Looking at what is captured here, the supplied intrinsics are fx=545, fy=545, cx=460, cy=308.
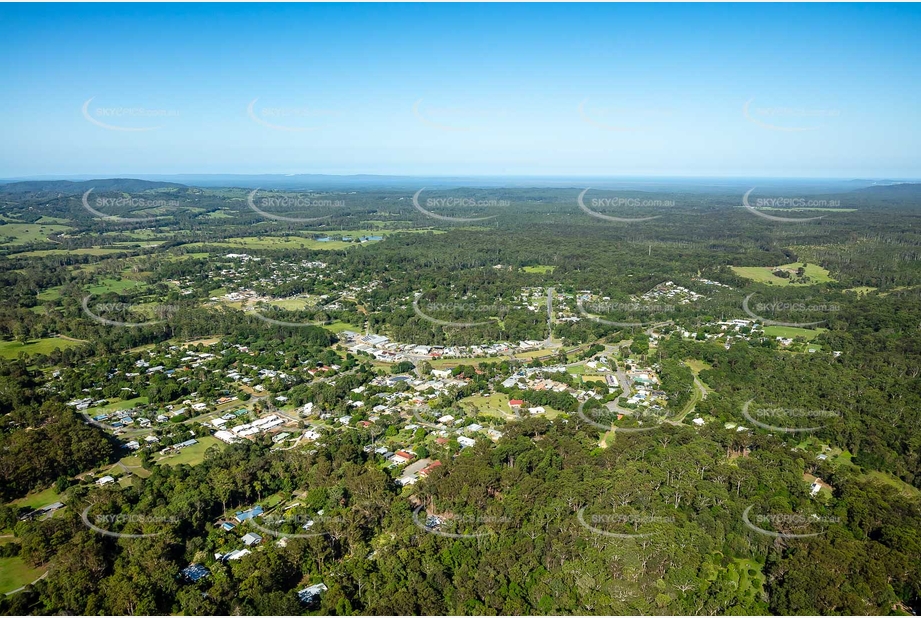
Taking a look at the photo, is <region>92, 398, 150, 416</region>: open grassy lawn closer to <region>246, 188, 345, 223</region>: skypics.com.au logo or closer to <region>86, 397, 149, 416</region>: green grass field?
<region>86, 397, 149, 416</region>: green grass field

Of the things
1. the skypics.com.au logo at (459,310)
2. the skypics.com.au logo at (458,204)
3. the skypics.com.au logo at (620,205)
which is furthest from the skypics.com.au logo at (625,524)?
the skypics.com.au logo at (458,204)

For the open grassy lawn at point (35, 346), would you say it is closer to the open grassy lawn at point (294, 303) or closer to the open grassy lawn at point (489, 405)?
the open grassy lawn at point (294, 303)

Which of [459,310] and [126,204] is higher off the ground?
[126,204]

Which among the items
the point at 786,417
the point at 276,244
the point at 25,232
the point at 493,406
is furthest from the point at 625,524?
the point at 25,232

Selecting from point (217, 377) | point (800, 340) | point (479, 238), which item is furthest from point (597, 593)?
point (479, 238)

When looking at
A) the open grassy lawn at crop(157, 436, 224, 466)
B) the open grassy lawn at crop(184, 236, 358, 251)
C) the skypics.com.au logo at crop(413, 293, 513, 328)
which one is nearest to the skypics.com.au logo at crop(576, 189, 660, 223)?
the open grassy lawn at crop(184, 236, 358, 251)

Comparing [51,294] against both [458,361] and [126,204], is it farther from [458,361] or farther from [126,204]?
[126,204]

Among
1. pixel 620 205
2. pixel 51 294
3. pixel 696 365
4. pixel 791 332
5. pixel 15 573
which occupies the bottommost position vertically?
pixel 15 573
